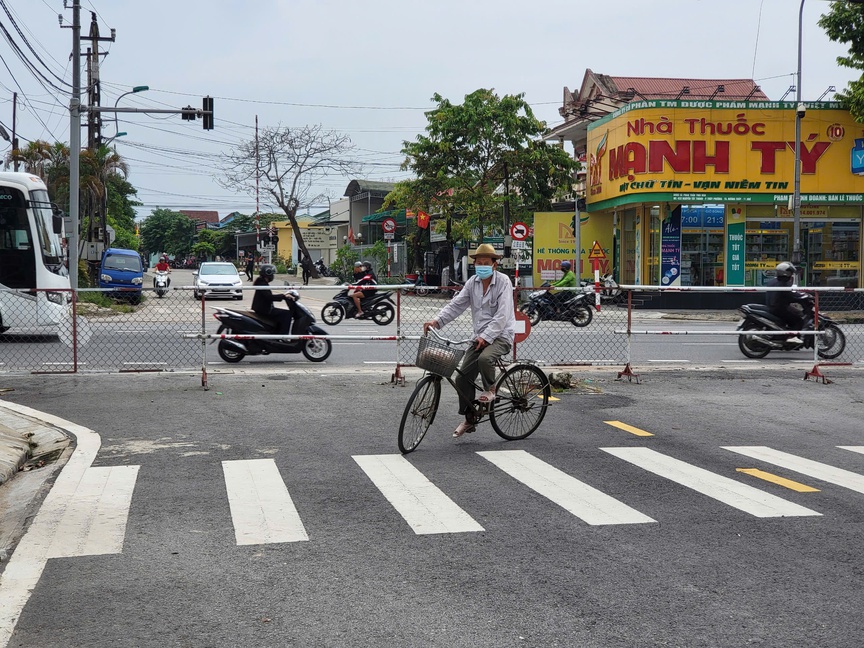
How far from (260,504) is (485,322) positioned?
10.1 ft

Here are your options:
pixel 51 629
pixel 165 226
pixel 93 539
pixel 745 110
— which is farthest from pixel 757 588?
pixel 165 226

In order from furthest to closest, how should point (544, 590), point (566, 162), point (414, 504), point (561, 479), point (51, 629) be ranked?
point (566, 162) → point (561, 479) → point (414, 504) → point (544, 590) → point (51, 629)

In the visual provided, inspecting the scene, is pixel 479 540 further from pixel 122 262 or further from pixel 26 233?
pixel 122 262

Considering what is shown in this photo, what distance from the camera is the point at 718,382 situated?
13898 mm

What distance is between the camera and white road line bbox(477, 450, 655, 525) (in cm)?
→ 640

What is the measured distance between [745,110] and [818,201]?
12.9ft

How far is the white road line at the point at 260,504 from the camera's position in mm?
5957

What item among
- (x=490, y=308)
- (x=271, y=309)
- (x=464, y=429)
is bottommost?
(x=464, y=429)

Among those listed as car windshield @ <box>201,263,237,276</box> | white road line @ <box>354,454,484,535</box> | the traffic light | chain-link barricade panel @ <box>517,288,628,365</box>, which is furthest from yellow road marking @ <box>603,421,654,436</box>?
car windshield @ <box>201,263,237,276</box>

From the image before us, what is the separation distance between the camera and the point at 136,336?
562 inches

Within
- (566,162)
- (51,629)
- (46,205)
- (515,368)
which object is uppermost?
(566,162)

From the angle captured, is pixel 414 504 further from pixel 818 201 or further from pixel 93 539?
pixel 818 201

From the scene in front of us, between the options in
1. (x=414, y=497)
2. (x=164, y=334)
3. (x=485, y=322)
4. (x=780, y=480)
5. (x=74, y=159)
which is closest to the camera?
(x=414, y=497)

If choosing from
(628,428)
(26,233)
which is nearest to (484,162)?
(26,233)
